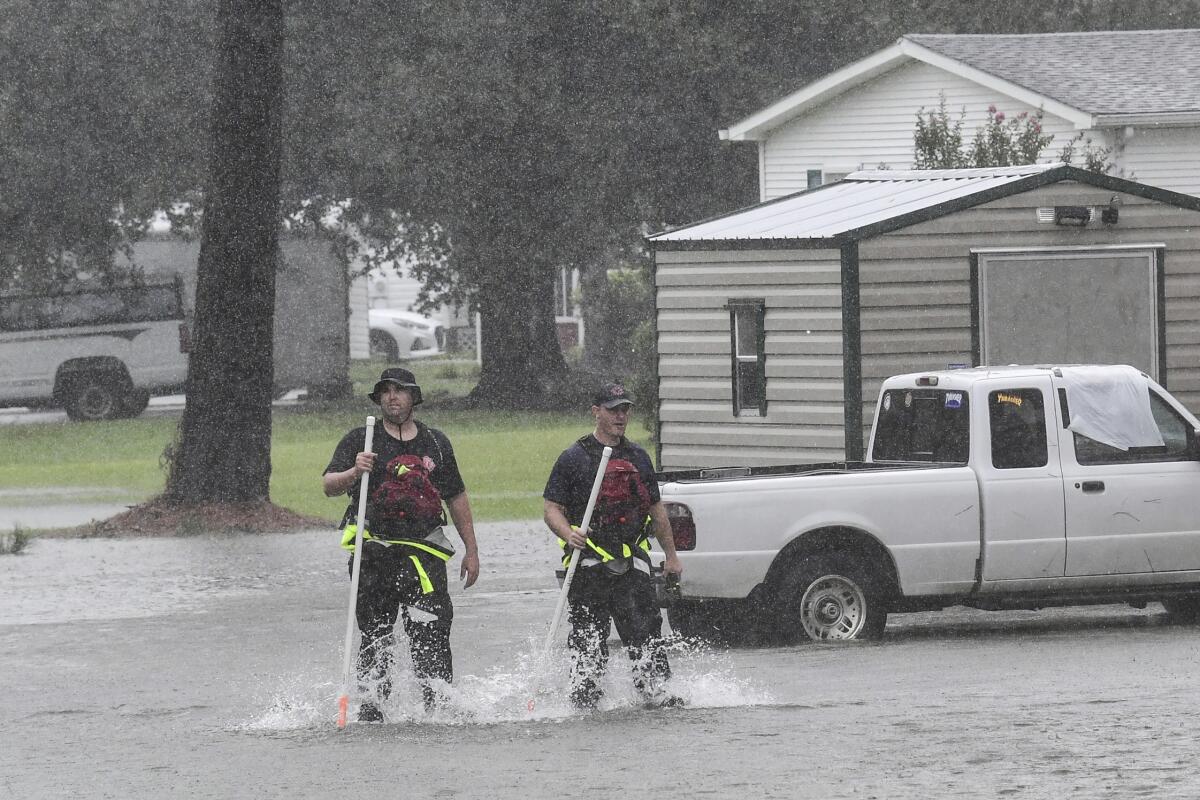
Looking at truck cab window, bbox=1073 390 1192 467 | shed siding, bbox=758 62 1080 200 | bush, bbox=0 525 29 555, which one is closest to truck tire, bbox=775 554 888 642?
truck cab window, bbox=1073 390 1192 467

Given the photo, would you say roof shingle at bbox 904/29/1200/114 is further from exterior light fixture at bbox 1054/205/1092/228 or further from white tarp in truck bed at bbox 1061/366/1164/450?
white tarp in truck bed at bbox 1061/366/1164/450

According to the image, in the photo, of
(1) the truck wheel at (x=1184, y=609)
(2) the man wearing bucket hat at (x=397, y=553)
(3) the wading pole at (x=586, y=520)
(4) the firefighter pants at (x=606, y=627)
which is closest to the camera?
(2) the man wearing bucket hat at (x=397, y=553)

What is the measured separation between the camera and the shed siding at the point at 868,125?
29.3m

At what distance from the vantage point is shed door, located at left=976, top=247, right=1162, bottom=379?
58.2 ft

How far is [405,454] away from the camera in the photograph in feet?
31.6

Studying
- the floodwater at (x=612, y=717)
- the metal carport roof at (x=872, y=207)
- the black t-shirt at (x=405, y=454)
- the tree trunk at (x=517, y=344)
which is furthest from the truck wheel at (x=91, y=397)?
the black t-shirt at (x=405, y=454)

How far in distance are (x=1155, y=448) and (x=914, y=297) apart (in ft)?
16.2

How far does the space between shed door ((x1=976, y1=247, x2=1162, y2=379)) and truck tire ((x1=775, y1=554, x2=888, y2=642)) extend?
5938 millimetres

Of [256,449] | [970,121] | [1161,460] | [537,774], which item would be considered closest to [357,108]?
[970,121]

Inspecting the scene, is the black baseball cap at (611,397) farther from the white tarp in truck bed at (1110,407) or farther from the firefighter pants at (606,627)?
the white tarp in truck bed at (1110,407)

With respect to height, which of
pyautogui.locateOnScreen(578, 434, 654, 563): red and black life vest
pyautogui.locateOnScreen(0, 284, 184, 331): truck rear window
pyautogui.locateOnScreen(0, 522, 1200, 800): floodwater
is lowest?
pyautogui.locateOnScreen(0, 522, 1200, 800): floodwater

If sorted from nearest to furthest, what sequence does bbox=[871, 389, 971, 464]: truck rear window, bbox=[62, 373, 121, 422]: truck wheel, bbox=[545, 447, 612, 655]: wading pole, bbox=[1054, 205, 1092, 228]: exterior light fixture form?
bbox=[545, 447, 612, 655]: wading pole
bbox=[871, 389, 971, 464]: truck rear window
bbox=[1054, 205, 1092, 228]: exterior light fixture
bbox=[62, 373, 121, 422]: truck wheel

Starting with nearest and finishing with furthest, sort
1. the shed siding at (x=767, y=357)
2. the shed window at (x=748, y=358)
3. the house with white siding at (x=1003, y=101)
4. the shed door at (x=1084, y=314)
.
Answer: the shed siding at (x=767, y=357) → the shed door at (x=1084, y=314) → the shed window at (x=748, y=358) → the house with white siding at (x=1003, y=101)

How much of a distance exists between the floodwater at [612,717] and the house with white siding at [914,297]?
3605 millimetres
